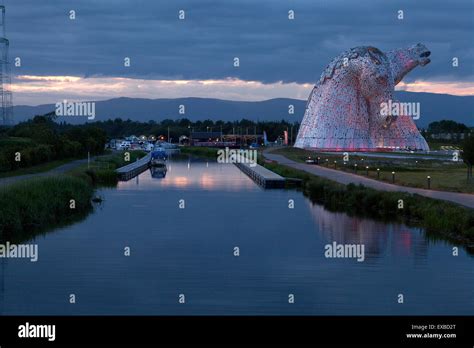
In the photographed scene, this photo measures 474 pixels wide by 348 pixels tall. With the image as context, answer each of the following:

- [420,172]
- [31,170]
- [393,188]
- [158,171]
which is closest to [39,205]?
[393,188]

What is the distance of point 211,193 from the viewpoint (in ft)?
142

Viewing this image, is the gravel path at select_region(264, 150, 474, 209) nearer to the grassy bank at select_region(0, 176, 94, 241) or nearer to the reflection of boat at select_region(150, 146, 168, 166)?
the grassy bank at select_region(0, 176, 94, 241)

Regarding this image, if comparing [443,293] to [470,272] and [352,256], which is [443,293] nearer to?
[470,272]

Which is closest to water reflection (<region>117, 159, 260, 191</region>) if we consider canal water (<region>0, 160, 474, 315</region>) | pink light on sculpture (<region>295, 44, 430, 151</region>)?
canal water (<region>0, 160, 474, 315</region>)

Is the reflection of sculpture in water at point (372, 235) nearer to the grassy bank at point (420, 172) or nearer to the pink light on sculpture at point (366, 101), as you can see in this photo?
the grassy bank at point (420, 172)

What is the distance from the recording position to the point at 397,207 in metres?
31.3

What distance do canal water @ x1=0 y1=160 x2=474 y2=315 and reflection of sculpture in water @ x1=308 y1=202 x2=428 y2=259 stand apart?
34 millimetres

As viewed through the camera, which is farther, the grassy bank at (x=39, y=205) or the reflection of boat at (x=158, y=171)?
the reflection of boat at (x=158, y=171)

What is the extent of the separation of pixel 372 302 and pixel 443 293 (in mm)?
1974

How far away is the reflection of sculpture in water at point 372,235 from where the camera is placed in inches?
954

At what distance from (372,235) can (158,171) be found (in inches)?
1497

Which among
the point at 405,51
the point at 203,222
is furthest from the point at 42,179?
the point at 405,51

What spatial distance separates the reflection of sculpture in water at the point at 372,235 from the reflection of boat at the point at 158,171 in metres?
27.6

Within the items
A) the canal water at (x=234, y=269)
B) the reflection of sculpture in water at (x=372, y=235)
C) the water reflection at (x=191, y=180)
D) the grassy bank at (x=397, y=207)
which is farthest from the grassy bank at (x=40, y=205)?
the water reflection at (x=191, y=180)
